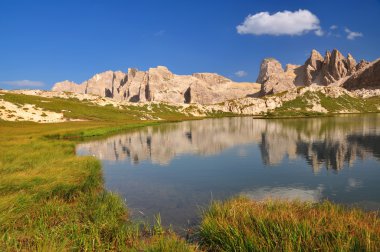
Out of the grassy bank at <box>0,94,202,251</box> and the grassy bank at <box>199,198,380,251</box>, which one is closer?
the grassy bank at <box>199,198,380,251</box>

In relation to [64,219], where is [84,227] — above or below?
above

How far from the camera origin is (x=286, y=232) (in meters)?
12.8

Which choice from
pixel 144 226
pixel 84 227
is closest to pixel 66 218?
pixel 84 227

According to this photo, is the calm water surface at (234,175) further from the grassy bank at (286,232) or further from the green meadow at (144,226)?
the grassy bank at (286,232)

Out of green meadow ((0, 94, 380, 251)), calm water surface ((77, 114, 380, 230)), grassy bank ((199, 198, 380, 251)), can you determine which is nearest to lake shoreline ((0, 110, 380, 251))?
green meadow ((0, 94, 380, 251))

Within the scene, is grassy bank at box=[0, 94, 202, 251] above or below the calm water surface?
above

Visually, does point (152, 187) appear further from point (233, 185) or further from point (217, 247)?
point (217, 247)

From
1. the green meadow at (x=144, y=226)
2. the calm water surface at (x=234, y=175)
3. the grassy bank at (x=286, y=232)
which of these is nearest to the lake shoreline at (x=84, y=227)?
the green meadow at (x=144, y=226)

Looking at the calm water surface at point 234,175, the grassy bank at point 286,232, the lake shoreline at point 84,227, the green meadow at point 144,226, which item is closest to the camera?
the grassy bank at point 286,232

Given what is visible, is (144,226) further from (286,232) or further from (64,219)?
(286,232)

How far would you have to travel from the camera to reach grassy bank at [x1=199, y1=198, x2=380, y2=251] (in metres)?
11.7

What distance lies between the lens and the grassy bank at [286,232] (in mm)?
11711

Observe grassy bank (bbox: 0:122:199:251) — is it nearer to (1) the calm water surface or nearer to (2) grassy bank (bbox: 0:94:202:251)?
(2) grassy bank (bbox: 0:94:202:251)

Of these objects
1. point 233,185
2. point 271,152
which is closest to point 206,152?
point 271,152
